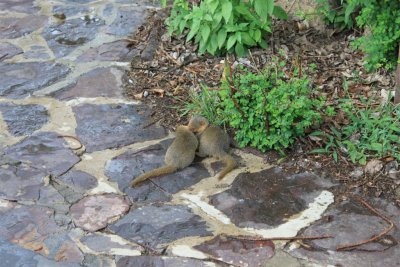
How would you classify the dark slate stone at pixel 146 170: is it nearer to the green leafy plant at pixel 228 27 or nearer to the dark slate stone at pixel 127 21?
the green leafy plant at pixel 228 27

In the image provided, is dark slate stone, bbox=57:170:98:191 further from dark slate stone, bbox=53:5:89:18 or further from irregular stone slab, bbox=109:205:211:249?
dark slate stone, bbox=53:5:89:18

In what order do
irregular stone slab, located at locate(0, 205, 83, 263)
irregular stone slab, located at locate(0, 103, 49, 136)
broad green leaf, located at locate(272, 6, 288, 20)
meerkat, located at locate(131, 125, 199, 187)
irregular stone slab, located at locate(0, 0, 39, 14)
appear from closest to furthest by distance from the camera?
1. irregular stone slab, located at locate(0, 205, 83, 263)
2. meerkat, located at locate(131, 125, 199, 187)
3. irregular stone slab, located at locate(0, 103, 49, 136)
4. broad green leaf, located at locate(272, 6, 288, 20)
5. irregular stone slab, located at locate(0, 0, 39, 14)

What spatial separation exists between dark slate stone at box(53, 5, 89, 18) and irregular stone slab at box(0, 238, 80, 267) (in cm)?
385

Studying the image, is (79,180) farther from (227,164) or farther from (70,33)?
(70,33)

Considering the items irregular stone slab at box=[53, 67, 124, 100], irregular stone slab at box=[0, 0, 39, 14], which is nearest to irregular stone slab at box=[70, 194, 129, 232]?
irregular stone slab at box=[53, 67, 124, 100]

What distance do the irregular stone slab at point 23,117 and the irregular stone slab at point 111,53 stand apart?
98 cm

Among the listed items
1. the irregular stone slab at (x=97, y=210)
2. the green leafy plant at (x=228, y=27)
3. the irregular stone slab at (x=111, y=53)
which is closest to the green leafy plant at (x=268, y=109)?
the green leafy plant at (x=228, y=27)

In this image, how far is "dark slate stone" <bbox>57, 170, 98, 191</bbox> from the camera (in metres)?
3.94

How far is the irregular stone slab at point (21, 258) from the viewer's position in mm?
3219

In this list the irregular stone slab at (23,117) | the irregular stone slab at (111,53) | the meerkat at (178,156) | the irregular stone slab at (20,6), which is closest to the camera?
the meerkat at (178,156)

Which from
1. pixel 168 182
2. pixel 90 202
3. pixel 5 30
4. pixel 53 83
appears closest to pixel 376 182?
pixel 168 182

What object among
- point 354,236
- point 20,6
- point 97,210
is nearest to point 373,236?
point 354,236

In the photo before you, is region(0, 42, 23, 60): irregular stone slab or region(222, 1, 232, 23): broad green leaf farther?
region(0, 42, 23, 60): irregular stone slab

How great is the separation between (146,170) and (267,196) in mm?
872
